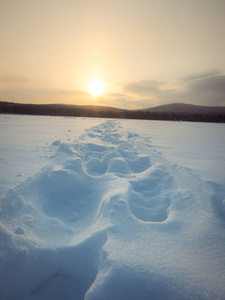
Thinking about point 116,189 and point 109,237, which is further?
point 116,189

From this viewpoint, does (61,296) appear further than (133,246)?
No

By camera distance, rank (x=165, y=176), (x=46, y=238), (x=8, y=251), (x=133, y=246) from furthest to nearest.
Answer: (x=165, y=176)
(x=46, y=238)
(x=133, y=246)
(x=8, y=251)

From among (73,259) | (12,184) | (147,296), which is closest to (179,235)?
(147,296)

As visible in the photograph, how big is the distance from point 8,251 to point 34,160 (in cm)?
169

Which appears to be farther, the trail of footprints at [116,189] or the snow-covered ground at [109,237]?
the trail of footprints at [116,189]

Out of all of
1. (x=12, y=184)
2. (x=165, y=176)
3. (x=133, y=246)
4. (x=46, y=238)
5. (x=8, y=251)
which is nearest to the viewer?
(x=8, y=251)

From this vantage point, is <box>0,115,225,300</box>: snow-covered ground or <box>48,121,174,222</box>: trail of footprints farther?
<box>48,121,174,222</box>: trail of footprints

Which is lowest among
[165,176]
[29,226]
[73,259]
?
[73,259]

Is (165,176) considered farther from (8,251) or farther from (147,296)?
(8,251)

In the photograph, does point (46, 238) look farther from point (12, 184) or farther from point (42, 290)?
point (12, 184)

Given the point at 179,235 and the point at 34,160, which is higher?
the point at 34,160

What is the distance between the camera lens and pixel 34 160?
7.99ft

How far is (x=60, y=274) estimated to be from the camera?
40.3 inches

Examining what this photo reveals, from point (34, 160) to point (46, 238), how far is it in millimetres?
1555
